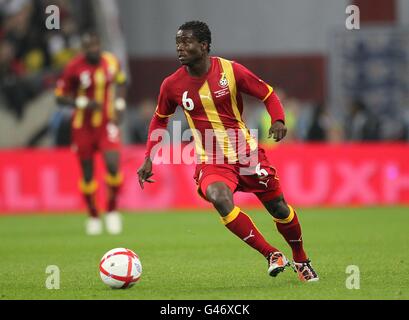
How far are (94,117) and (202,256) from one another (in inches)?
162

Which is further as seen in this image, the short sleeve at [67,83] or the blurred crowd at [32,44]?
the blurred crowd at [32,44]

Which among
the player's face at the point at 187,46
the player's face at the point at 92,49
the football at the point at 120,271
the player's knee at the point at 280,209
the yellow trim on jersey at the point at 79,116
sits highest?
the player's face at the point at 92,49

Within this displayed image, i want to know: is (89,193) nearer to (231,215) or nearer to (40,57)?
(231,215)

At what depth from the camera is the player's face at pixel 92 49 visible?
1480 cm

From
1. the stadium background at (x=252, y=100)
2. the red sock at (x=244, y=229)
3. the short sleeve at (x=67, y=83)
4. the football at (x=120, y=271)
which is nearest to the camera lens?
the football at (x=120, y=271)

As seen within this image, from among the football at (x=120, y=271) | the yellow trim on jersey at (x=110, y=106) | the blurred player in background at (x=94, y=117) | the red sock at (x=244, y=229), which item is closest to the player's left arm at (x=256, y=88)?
the red sock at (x=244, y=229)

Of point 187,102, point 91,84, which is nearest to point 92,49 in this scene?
point 91,84

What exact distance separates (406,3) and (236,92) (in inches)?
650

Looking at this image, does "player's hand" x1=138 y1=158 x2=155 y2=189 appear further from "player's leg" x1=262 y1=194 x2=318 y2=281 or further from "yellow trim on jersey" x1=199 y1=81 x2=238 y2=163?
"player's leg" x1=262 y1=194 x2=318 y2=281

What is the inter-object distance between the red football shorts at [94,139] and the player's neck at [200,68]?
19.4ft

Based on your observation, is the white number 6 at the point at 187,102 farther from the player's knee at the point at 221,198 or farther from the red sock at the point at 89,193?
the red sock at the point at 89,193

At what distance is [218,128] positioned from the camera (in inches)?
364

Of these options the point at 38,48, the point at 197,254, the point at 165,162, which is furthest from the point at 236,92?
the point at 38,48

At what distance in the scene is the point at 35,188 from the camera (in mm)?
19062
